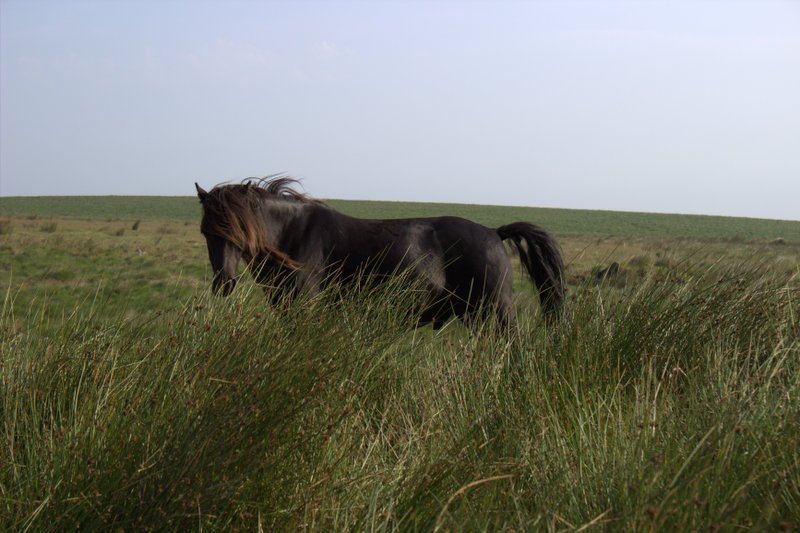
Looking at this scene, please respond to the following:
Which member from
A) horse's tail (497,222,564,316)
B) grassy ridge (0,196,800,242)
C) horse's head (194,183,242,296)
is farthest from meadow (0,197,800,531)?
grassy ridge (0,196,800,242)

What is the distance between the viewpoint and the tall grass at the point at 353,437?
72.7 inches

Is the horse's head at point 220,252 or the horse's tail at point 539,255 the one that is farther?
the horse's tail at point 539,255

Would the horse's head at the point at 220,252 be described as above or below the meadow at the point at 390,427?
above

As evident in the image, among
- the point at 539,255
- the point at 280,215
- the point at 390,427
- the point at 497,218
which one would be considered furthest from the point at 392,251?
the point at 497,218

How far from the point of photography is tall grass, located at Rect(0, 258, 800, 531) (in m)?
1.85

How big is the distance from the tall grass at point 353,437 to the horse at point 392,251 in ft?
4.49

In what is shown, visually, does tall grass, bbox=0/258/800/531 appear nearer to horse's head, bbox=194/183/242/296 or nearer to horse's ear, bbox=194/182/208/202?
horse's head, bbox=194/183/242/296

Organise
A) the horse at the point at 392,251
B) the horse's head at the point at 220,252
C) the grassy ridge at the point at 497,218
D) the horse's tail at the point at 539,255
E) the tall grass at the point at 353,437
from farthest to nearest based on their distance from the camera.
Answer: the grassy ridge at the point at 497,218 < the horse's tail at the point at 539,255 < the horse at the point at 392,251 < the horse's head at the point at 220,252 < the tall grass at the point at 353,437

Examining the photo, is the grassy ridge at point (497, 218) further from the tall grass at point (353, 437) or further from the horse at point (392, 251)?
the tall grass at point (353, 437)

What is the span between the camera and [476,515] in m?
1.92

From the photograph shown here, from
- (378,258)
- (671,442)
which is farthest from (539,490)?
(378,258)

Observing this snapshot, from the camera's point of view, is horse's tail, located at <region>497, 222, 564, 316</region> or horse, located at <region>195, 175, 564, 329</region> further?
horse's tail, located at <region>497, 222, 564, 316</region>

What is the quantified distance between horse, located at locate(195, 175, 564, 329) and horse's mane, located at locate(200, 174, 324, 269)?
11mm

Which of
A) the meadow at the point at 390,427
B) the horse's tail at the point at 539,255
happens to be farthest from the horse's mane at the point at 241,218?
the horse's tail at the point at 539,255
